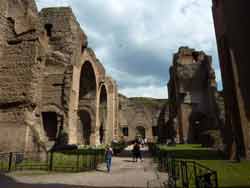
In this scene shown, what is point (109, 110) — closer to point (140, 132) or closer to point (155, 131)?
point (140, 132)

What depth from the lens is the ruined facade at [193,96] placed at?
1048 inches

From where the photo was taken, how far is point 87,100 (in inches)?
965

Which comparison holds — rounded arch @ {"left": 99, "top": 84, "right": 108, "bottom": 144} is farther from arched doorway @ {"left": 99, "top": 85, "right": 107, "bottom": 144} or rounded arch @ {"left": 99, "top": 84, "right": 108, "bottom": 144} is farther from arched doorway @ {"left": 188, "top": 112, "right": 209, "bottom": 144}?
arched doorway @ {"left": 188, "top": 112, "right": 209, "bottom": 144}

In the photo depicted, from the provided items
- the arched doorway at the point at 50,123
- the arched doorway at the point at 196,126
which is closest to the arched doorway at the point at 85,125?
the arched doorway at the point at 50,123

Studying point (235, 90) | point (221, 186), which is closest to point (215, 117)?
point (235, 90)

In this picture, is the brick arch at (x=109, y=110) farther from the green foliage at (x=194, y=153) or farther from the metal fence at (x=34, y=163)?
the metal fence at (x=34, y=163)

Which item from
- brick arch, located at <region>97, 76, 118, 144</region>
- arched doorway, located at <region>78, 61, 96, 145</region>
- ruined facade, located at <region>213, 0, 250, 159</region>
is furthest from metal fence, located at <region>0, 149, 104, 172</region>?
brick arch, located at <region>97, 76, 118, 144</region>

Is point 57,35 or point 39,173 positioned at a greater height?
point 57,35

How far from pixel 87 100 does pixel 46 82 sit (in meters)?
7.96

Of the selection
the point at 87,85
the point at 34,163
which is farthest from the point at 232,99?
the point at 87,85

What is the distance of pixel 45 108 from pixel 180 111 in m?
17.0

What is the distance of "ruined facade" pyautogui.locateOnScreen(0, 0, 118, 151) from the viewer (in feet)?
33.5

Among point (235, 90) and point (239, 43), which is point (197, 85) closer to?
point (235, 90)

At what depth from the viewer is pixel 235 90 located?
10.9 meters
